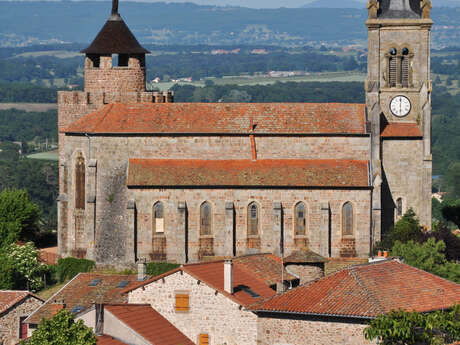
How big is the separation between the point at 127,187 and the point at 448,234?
1944 centimetres

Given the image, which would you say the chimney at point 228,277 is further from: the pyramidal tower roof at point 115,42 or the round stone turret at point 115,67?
the pyramidal tower roof at point 115,42

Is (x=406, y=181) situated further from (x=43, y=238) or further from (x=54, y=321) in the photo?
(x=54, y=321)

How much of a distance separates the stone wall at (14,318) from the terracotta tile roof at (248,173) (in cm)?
1514

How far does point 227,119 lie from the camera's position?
8038 cm

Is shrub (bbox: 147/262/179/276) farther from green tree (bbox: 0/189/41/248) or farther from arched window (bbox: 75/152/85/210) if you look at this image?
green tree (bbox: 0/189/41/248)

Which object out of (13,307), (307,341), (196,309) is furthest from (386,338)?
(13,307)

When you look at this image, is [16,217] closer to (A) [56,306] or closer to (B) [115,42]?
(B) [115,42]

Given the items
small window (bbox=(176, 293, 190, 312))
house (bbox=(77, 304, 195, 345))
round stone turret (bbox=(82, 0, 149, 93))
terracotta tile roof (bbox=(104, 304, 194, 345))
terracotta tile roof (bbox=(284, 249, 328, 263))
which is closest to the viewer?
house (bbox=(77, 304, 195, 345))

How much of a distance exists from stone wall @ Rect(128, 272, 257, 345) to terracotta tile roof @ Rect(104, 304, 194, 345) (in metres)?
0.39

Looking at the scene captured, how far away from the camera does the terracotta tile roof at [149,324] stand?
50.6 meters

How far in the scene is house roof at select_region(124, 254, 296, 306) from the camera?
176ft

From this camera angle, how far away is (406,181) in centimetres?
8144

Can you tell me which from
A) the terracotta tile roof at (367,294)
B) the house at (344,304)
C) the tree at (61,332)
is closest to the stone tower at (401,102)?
the terracotta tile roof at (367,294)

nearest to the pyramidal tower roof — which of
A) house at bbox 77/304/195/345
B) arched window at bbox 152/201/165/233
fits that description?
arched window at bbox 152/201/165/233
